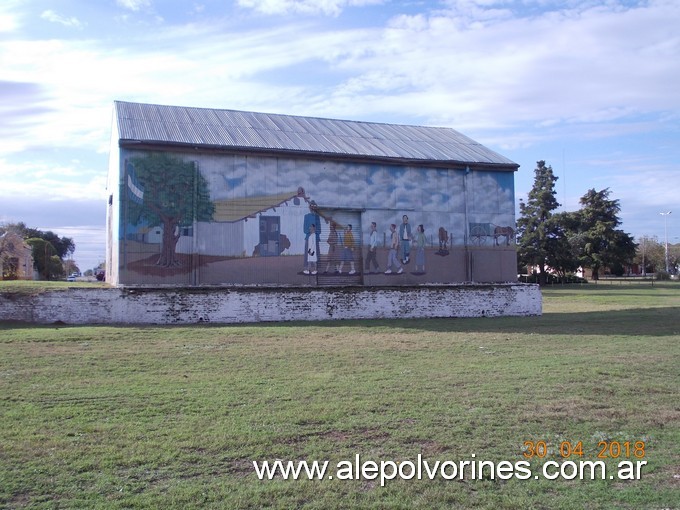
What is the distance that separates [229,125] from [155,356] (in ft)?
50.1

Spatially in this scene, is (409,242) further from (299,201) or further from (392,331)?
(392,331)

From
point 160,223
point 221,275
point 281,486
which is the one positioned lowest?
point 281,486

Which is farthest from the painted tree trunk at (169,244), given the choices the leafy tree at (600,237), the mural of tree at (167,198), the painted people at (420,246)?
the leafy tree at (600,237)

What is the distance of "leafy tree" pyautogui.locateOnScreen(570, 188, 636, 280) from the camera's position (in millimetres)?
75312

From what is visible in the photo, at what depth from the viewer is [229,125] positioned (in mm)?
26406

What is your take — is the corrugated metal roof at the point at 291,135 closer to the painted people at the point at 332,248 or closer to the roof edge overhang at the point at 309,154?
the roof edge overhang at the point at 309,154

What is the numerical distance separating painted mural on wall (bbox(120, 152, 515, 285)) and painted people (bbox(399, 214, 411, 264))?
1.6 inches

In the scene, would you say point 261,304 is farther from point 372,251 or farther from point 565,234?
point 565,234

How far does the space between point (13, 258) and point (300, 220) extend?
33.1 meters

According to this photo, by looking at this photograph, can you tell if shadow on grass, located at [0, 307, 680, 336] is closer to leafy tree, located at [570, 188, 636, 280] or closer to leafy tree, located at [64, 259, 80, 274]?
leafy tree, located at [570, 188, 636, 280]

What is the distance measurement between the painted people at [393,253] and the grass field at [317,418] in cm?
1033

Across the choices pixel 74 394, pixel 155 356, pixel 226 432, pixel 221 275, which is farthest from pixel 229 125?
pixel 226 432

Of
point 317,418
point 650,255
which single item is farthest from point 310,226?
point 650,255

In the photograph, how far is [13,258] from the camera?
159 ft
